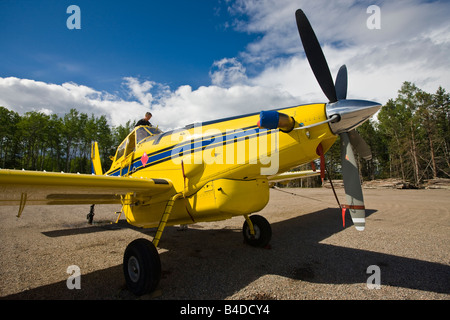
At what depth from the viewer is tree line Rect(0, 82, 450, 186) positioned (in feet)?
105

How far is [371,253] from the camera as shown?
15.2 ft

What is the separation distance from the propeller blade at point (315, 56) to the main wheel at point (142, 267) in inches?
145

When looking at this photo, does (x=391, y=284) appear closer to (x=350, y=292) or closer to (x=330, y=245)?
(x=350, y=292)

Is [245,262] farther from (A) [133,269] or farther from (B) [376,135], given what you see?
(B) [376,135]

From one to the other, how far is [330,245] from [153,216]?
13.9ft

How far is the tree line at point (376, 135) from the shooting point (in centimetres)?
3216

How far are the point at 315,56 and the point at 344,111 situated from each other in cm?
109

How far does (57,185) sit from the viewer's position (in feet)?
10.3

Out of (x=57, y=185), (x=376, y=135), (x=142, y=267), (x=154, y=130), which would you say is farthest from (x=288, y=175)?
(x=376, y=135)

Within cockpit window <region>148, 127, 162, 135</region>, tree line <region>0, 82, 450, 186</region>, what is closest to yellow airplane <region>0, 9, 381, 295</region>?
cockpit window <region>148, 127, 162, 135</region>

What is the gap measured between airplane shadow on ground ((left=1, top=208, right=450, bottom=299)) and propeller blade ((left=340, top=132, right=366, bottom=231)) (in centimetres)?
110

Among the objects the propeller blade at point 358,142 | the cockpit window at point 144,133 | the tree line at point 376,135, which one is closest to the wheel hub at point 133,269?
the cockpit window at point 144,133

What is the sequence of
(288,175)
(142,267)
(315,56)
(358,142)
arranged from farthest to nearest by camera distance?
1. (288,175)
2. (358,142)
3. (315,56)
4. (142,267)
